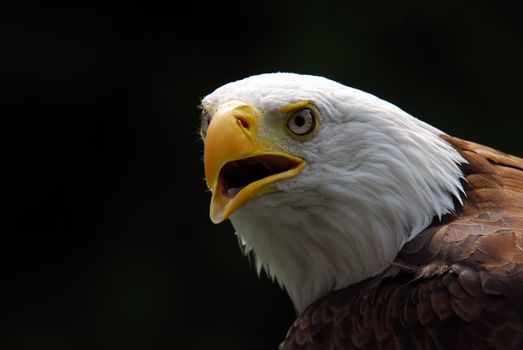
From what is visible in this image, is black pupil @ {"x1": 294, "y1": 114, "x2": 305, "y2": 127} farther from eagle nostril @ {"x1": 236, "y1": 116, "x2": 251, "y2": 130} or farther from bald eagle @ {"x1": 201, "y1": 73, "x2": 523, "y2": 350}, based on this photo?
eagle nostril @ {"x1": 236, "y1": 116, "x2": 251, "y2": 130}

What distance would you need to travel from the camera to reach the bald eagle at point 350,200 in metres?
3.15

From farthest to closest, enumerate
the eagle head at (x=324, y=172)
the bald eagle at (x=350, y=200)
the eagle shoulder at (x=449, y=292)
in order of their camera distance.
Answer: the eagle head at (x=324, y=172), the bald eagle at (x=350, y=200), the eagle shoulder at (x=449, y=292)

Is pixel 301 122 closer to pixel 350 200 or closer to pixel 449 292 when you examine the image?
pixel 350 200

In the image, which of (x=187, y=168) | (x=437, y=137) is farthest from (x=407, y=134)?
(x=187, y=168)

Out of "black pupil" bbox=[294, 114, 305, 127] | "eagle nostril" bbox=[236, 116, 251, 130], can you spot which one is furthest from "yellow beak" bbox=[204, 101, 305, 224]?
"black pupil" bbox=[294, 114, 305, 127]

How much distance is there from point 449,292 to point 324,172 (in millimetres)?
580

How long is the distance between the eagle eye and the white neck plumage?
5cm

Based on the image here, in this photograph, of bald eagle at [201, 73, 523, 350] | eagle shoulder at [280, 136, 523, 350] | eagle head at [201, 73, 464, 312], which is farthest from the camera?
eagle head at [201, 73, 464, 312]

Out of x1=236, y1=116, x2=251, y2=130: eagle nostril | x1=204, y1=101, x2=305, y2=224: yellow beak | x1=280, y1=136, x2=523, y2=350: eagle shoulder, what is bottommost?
x1=280, y1=136, x2=523, y2=350: eagle shoulder

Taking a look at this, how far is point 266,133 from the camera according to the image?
3.29 metres

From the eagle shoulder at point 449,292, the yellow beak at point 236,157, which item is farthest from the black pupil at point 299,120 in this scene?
the eagle shoulder at point 449,292

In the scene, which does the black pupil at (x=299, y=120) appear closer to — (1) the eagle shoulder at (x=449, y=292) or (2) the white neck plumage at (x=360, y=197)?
(2) the white neck plumage at (x=360, y=197)

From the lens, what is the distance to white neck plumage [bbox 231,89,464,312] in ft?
10.9

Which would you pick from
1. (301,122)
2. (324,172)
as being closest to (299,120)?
(301,122)
